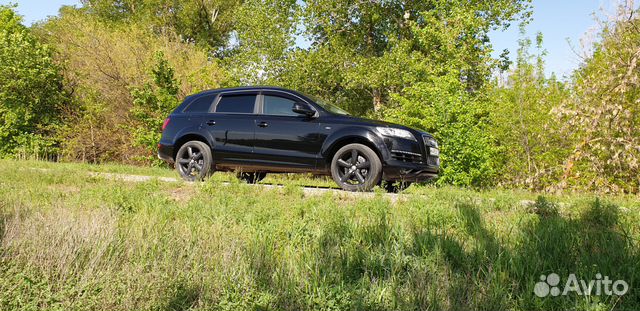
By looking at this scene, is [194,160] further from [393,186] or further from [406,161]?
[406,161]

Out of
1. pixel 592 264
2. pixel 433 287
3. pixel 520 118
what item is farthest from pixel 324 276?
pixel 520 118

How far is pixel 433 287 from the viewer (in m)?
3.58

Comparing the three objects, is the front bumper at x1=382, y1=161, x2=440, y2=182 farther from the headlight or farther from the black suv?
the headlight

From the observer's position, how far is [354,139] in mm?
7938

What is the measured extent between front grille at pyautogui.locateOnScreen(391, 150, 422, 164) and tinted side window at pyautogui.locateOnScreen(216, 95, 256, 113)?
9.38ft

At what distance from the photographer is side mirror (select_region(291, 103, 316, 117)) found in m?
8.00

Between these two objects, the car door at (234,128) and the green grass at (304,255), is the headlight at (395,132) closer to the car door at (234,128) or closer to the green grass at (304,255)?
the green grass at (304,255)

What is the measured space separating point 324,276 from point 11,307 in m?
2.27

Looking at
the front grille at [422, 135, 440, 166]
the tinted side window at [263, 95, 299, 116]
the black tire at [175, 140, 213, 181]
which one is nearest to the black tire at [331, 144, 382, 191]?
the front grille at [422, 135, 440, 166]

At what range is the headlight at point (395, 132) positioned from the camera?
302 inches

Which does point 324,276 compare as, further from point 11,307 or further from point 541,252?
point 11,307

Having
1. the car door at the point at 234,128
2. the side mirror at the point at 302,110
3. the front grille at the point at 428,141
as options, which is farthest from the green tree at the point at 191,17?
the front grille at the point at 428,141

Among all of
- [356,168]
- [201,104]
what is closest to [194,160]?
[201,104]

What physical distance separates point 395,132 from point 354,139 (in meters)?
0.68
